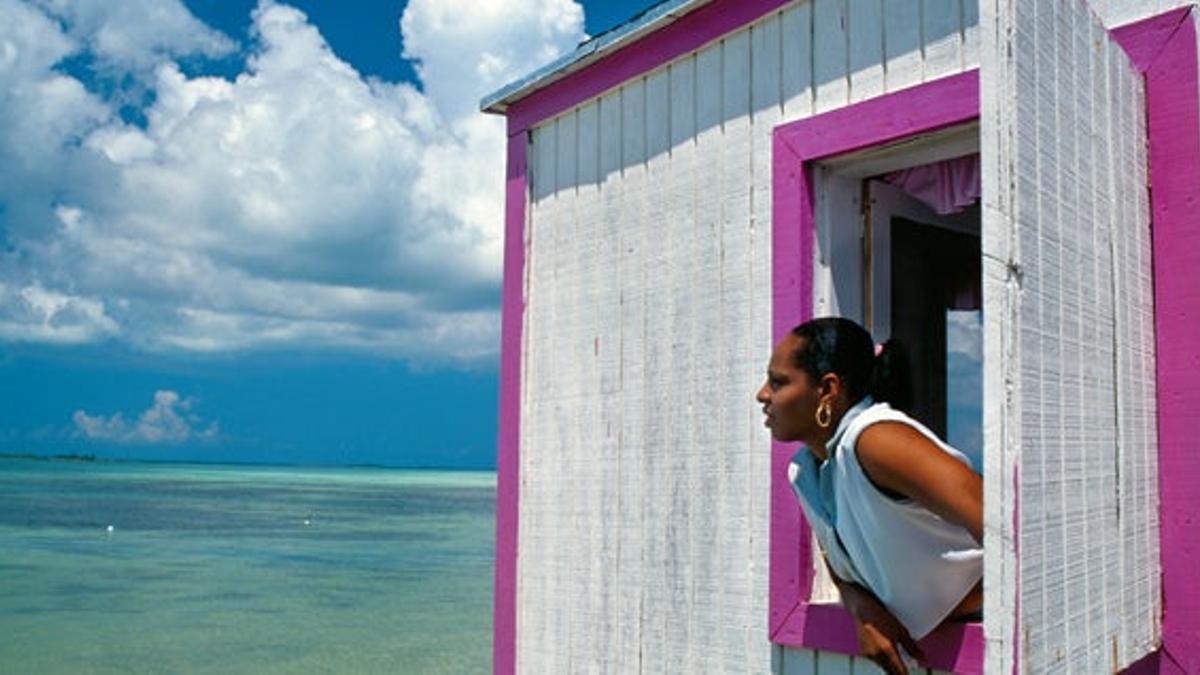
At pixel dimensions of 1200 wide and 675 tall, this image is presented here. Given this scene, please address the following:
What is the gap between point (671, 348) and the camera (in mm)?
4426

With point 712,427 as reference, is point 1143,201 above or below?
above

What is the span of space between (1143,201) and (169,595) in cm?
2241

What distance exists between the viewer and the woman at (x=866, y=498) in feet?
9.09

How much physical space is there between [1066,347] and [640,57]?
8.26 feet

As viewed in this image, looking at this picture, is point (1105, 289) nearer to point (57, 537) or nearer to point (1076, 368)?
point (1076, 368)

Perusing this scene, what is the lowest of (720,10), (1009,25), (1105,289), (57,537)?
(57,537)

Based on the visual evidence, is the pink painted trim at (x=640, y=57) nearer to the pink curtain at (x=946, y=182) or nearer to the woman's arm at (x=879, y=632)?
the pink curtain at (x=946, y=182)

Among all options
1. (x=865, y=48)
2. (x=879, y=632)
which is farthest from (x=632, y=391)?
(x=879, y=632)

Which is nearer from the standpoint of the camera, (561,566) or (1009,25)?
(1009,25)

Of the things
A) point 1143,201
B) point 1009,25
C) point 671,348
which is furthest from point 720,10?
point 1009,25

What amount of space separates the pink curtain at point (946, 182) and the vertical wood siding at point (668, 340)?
325mm

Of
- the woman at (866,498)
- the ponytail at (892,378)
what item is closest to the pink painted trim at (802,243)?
the woman at (866,498)

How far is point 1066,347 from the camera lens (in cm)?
253

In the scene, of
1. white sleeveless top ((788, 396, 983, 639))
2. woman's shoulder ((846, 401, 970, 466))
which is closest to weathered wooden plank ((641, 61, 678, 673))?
white sleeveless top ((788, 396, 983, 639))
